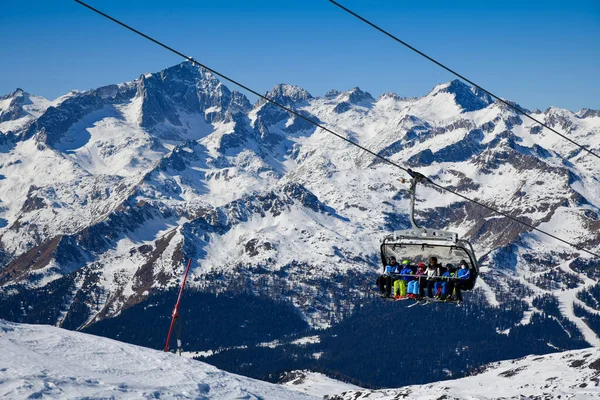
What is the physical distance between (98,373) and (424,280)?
50.8 meters

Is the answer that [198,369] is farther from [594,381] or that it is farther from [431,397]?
[594,381]

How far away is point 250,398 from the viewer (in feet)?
318

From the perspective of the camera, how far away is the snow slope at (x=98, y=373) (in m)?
A: 80.6

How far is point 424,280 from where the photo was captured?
56.0 metres

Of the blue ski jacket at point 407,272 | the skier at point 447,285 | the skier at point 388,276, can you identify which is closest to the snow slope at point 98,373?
the skier at point 388,276

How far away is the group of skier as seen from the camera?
55500 millimetres

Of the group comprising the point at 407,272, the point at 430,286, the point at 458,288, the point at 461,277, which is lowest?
the point at 458,288

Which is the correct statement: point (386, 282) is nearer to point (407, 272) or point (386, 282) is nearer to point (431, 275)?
point (407, 272)

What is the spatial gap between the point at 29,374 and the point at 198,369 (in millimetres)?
24767

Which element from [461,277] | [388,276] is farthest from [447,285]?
[388,276]

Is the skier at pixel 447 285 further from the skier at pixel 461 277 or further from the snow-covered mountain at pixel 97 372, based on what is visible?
the snow-covered mountain at pixel 97 372

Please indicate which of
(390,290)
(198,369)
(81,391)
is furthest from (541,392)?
(390,290)

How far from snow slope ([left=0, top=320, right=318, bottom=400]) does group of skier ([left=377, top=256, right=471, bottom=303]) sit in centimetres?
3716

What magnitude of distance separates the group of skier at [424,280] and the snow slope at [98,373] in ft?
122
